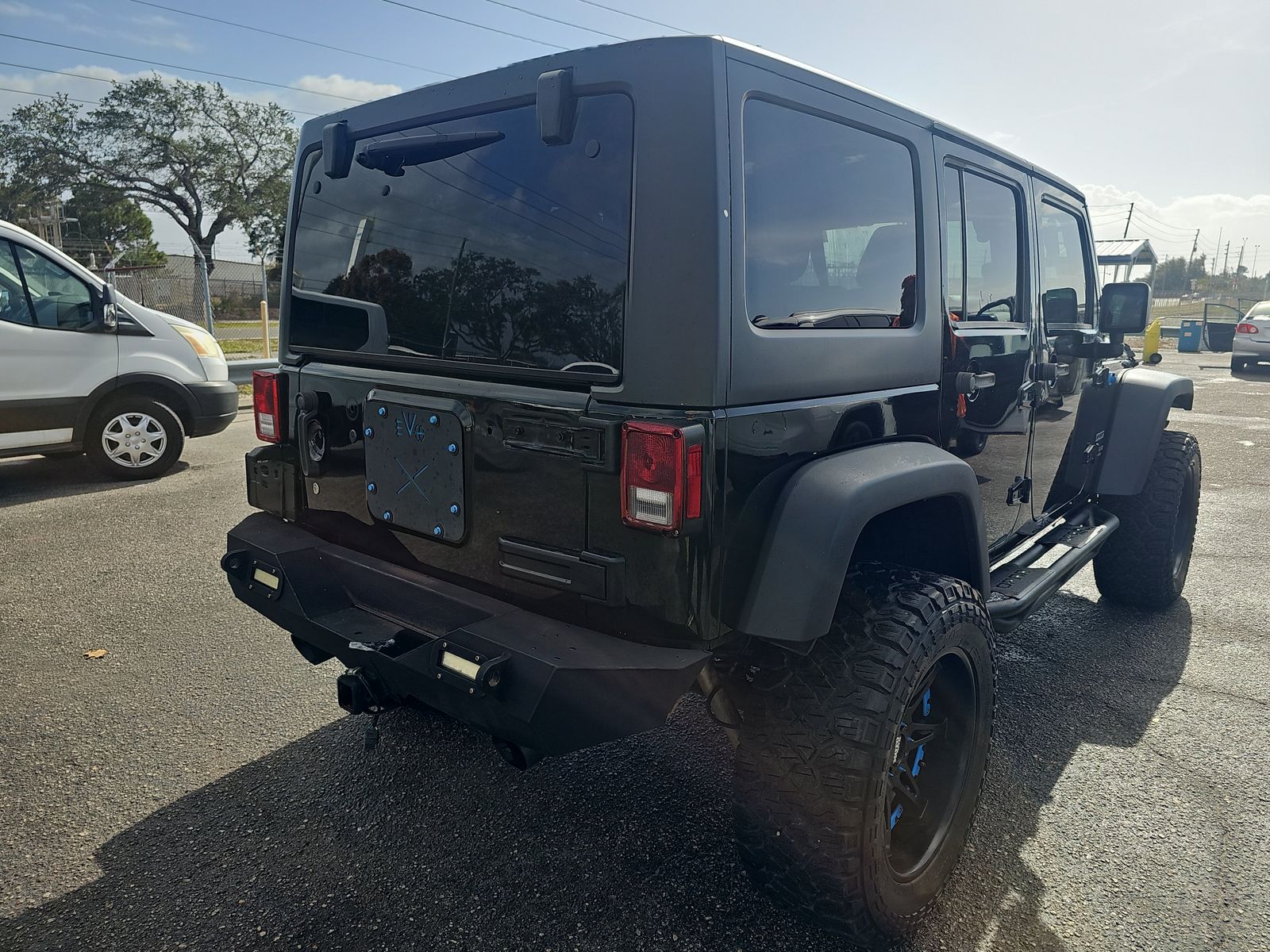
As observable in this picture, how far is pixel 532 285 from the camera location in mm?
2074

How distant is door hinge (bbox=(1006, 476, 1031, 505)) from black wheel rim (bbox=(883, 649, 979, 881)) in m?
1.15

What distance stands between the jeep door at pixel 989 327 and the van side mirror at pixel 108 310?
6238mm

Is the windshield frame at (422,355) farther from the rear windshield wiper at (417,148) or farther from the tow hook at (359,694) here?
the tow hook at (359,694)

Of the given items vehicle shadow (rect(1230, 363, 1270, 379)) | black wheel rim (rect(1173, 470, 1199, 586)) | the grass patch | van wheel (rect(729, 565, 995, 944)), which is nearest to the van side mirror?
van wheel (rect(729, 565, 995, 944))

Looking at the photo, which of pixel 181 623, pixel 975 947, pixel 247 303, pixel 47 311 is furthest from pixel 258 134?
pixel 975 947

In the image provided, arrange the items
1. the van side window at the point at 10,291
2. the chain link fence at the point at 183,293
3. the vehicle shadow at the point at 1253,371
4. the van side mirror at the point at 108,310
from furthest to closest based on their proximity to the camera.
→ the vehicle shadow at the point at 1253,371, the chain link fence at the point at 183,293, the van side mirror at the point at 108,310, the van side window at the point at 10,291

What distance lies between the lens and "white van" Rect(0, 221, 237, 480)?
6.07 m

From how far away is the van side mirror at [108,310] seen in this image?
6465 millimetres

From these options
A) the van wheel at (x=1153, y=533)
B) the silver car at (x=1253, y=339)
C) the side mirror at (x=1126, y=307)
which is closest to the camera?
the side mirror at (x=1126, y=307)

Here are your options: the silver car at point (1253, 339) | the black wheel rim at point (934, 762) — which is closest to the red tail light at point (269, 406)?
the black wheel rim at point (934, 762)

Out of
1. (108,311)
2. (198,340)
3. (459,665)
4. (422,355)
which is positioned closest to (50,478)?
(108,311)

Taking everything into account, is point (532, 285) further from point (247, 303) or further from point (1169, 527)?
point (247, 303)

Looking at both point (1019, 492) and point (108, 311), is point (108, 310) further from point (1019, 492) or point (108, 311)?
point (1019, 492)

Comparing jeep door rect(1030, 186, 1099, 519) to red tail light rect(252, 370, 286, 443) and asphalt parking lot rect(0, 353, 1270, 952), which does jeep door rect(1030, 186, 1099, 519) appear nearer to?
asphalt parking lot rect(0, 353, 1270, 952)
